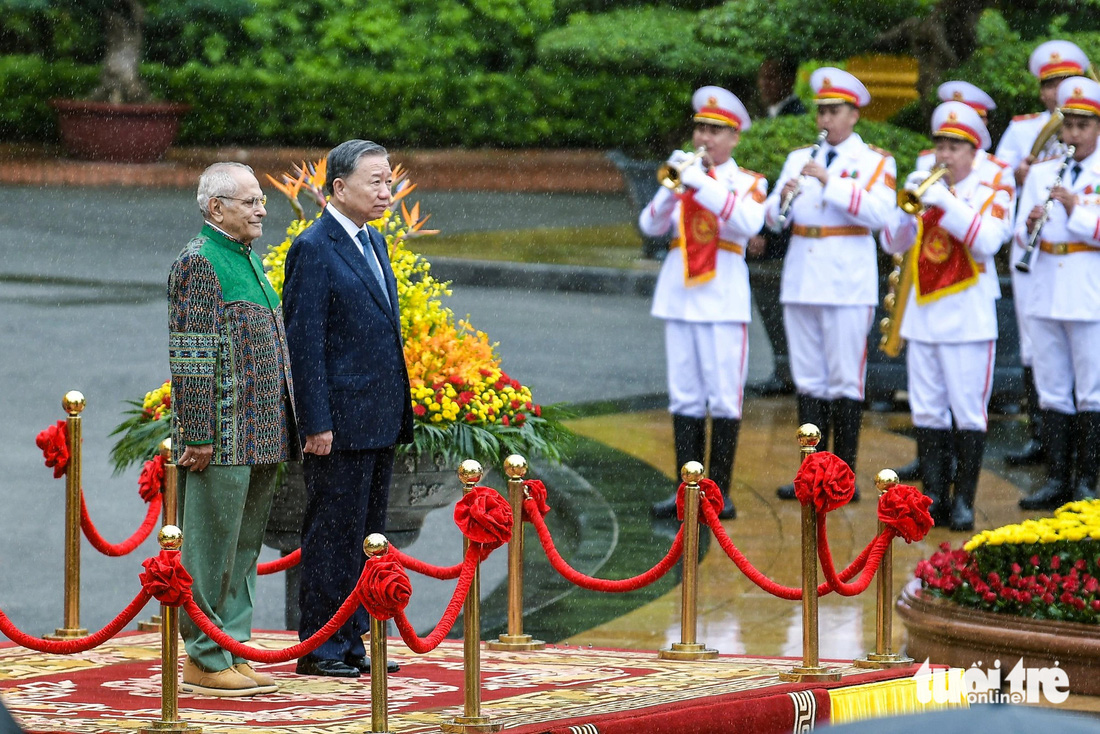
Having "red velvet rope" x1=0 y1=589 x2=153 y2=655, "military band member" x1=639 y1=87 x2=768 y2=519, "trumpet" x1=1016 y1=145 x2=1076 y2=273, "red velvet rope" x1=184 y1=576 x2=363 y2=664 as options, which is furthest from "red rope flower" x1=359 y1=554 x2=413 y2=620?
"trumpet" x1=1016 y1=145 x2=1076 y2=273

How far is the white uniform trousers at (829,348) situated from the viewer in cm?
924

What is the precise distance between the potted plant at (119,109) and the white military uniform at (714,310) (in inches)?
570

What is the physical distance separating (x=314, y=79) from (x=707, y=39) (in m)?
10.7

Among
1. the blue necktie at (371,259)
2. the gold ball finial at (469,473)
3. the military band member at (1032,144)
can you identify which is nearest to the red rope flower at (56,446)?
the blue necktie at (371,259)

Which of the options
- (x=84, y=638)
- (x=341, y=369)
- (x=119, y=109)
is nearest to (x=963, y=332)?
(x=341, y=369)

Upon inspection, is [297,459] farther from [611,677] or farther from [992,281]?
[992,281]

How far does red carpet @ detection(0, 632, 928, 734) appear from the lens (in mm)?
5016

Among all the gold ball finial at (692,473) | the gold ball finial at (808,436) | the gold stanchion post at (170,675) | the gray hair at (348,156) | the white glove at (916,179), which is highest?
the white glove at (916,179)

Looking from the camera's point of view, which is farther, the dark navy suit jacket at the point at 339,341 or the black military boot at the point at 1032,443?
the black military boot at the point at 1032,443

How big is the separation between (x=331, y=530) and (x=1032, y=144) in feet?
18.7

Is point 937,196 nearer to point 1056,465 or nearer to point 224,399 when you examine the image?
point 1056,465

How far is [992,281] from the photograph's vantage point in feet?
29.4

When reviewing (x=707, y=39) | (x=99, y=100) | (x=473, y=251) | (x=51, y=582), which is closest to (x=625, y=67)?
(x=707, y=39)

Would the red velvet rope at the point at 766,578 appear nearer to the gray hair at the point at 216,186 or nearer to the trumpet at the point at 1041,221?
the gray hair at the point at 216,186
